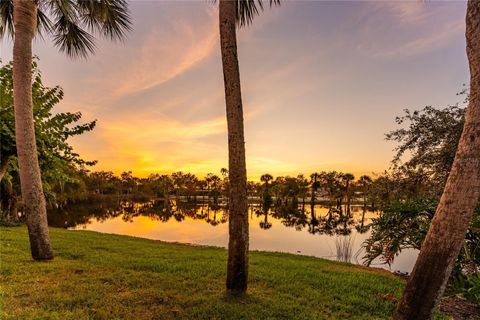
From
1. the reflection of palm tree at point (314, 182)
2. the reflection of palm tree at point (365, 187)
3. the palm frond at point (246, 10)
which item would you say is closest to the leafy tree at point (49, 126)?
the palm frond at point (246, 10)

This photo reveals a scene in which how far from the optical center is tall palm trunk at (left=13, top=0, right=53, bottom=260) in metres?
6.78

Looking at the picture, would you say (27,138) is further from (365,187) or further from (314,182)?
(314,182)

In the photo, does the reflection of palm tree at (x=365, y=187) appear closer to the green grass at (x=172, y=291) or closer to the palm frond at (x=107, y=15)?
the green grass at (x=172, y=291)

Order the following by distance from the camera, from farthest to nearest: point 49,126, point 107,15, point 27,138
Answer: point 49,126, point 107,15, point 27,138

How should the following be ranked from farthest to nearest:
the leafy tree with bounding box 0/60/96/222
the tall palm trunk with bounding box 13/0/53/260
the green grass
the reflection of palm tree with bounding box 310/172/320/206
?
the reflection of palm tree with bounding box 310/172/320/206
the leafy tree with bounding box 0/60/96/222
the tall palm trunk with bounding box 13/0/53/260
the green grass

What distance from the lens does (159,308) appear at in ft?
14.3

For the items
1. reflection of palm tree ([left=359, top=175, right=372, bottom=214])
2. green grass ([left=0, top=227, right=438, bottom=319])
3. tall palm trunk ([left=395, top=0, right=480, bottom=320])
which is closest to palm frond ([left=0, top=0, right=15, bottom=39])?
green grass ([left=0, top=227, right=438, bottom=319])

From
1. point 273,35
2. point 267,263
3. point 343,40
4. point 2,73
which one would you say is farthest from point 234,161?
point 2,73

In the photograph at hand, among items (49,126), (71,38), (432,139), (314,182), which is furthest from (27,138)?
(314,182)

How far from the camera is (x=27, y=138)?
6816 mm

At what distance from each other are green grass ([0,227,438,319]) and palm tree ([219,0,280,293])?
480 mm

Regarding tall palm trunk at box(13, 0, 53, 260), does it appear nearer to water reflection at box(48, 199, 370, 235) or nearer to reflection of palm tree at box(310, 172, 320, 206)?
water reflection at box(48, 199, 370, 235)

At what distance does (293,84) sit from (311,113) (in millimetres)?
3127

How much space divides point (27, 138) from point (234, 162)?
5369mm
